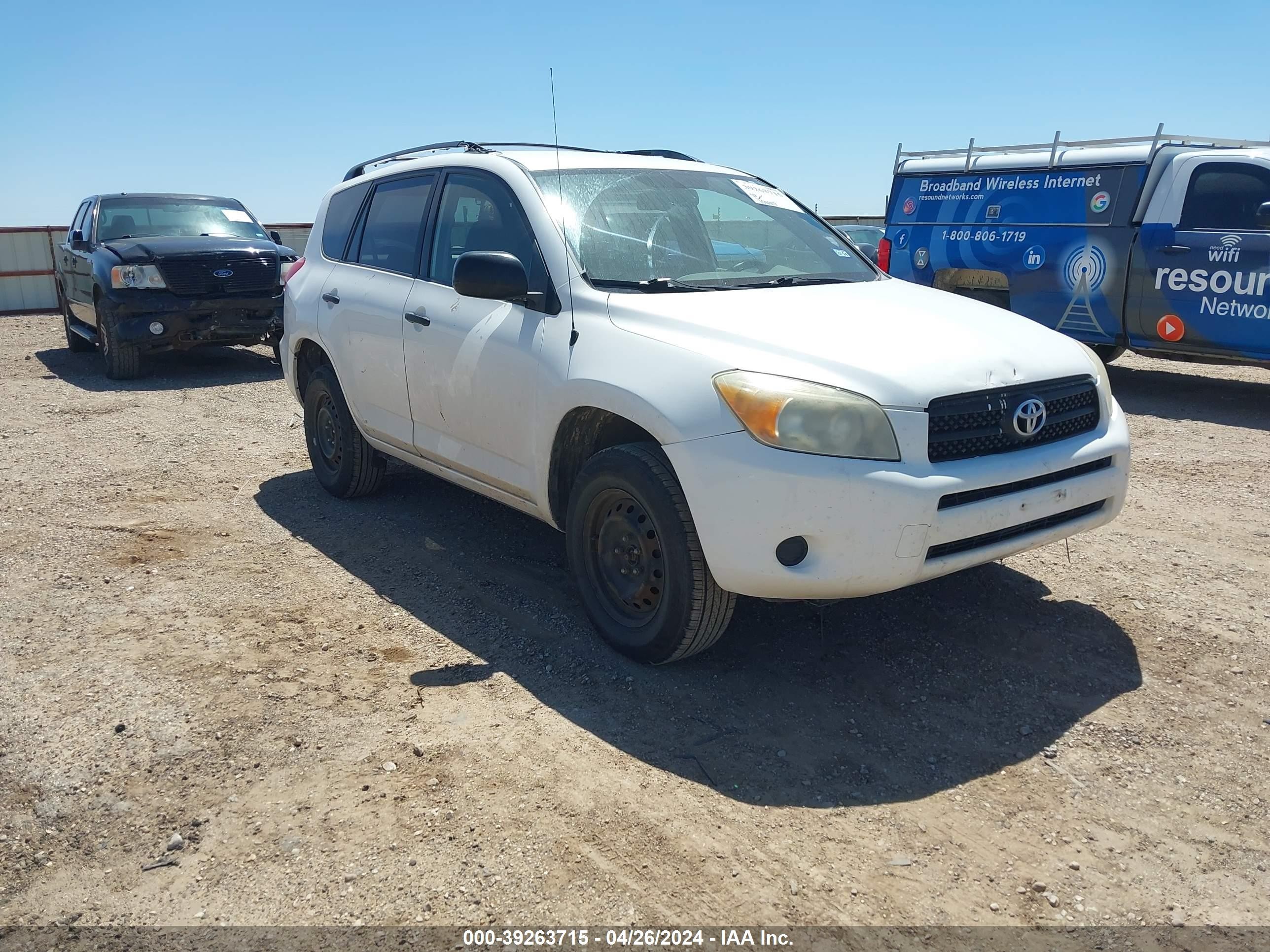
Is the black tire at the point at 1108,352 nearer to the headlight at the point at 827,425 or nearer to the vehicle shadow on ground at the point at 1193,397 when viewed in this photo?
the vehicle shadow on ground at the point at 1193,397

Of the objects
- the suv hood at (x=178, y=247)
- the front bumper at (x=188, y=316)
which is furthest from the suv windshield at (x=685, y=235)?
the suv hood at (x=178, y=247)

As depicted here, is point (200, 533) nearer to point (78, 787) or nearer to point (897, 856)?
point (78, 787)

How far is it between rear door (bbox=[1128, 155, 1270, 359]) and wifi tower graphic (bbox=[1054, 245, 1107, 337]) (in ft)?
1.05

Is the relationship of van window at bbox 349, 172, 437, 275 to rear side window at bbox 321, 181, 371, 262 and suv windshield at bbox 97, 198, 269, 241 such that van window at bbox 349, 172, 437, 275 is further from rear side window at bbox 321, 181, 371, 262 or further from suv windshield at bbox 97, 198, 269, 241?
suv windshield at bbox 97, 198, 269, 241

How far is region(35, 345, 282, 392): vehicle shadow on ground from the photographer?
35.1ft

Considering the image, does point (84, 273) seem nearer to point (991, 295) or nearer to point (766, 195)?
point (766, 195)

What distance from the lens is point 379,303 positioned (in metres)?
5.07

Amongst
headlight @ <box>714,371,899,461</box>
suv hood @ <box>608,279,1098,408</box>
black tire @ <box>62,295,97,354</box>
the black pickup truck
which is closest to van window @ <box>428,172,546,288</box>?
suv hood @ <box>608,279,1098,408</box>

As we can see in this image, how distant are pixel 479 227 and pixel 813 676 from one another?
245 centimetres

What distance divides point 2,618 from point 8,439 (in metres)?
4.33

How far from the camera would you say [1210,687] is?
3.59 meters

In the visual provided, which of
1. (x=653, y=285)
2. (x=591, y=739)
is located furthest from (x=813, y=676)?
(x=653, y=285)

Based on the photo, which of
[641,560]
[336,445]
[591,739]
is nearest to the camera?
[591,739]

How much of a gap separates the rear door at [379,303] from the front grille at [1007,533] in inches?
106
